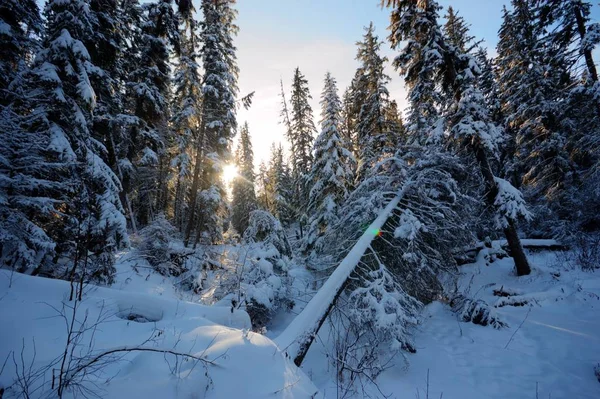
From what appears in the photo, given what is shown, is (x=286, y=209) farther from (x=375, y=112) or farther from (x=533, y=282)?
(x=533, y=282)

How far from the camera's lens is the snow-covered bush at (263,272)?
277 inches

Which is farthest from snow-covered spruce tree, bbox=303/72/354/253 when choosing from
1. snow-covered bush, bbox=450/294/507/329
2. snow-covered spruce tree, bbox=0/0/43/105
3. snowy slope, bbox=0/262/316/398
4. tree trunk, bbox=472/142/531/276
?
snow-covered spruce tree, bbox=0/0/43/105

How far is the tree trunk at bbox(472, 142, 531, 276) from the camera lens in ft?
31.0

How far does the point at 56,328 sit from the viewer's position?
3.04m

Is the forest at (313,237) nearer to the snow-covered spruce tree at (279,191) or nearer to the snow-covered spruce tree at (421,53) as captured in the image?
the snow-covered spruce tree at (421,53)

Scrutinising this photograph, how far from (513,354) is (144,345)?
23.3 feet

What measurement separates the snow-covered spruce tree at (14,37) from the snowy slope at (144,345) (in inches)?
277

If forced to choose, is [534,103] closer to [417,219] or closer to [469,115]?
[469,115]

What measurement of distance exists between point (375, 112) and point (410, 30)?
5.13 m

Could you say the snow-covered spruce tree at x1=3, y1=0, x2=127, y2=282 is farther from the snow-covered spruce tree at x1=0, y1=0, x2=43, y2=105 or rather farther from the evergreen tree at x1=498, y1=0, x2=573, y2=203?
the evergreen tree at x1=498, y1=0, x2=573, y2=203

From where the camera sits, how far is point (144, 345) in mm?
3109

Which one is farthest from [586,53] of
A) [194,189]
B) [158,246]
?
[158,246]

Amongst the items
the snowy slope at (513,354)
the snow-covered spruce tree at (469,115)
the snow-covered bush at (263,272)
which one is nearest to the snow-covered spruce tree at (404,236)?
the snowy slope at (513,354)

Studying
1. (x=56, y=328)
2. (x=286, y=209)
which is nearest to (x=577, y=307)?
(x=56, y=328)
